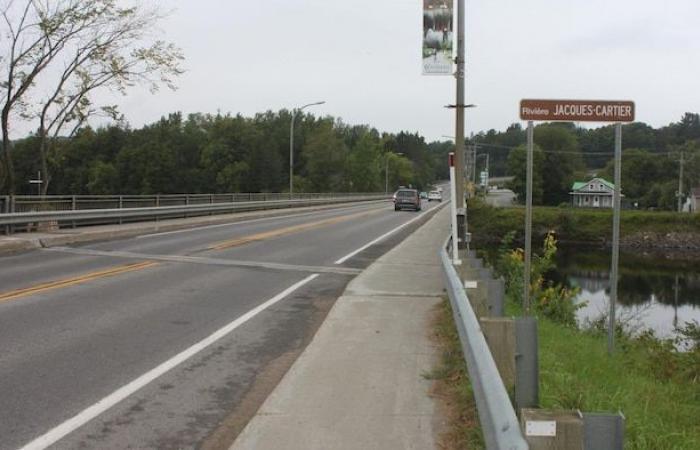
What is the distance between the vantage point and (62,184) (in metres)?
116

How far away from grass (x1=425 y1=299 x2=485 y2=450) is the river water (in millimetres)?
10979

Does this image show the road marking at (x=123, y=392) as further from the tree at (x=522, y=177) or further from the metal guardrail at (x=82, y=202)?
the tree at (x=522, y=177)

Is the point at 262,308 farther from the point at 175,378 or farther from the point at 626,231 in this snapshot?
the point at 626,231

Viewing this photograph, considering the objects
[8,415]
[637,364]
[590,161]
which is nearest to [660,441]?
[8,415]

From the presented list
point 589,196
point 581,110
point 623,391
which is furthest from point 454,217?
point 589,196

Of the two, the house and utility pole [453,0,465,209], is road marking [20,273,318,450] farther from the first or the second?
the house

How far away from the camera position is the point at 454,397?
5684 mm

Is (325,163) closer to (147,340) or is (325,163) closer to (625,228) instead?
(625,228)

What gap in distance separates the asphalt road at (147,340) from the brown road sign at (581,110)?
3.91 metres

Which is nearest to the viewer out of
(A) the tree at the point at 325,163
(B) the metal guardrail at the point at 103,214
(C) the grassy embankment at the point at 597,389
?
(C) the grassy embankment at the point at 597,389

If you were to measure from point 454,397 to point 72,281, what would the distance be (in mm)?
8307

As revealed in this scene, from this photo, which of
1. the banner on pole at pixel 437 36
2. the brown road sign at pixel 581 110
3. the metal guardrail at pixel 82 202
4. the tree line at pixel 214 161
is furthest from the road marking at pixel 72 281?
the tree line at pixel 214 161

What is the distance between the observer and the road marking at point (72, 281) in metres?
10.3

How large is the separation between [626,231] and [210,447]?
230 feet
